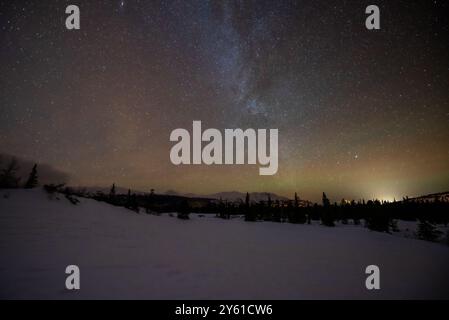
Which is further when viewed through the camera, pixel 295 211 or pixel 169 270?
pixel 295 211

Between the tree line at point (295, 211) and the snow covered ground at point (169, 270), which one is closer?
the snow covered ground at point (169, 270)

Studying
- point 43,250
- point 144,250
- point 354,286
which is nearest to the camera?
point 354,286

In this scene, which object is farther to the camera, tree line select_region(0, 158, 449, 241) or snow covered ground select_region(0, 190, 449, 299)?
tree line select_region(0, 158, 449, 241)

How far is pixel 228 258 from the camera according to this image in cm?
679

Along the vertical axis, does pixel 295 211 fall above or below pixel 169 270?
below

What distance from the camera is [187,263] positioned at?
19.1ft

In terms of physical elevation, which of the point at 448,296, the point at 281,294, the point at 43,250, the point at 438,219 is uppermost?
the point at 43,250
